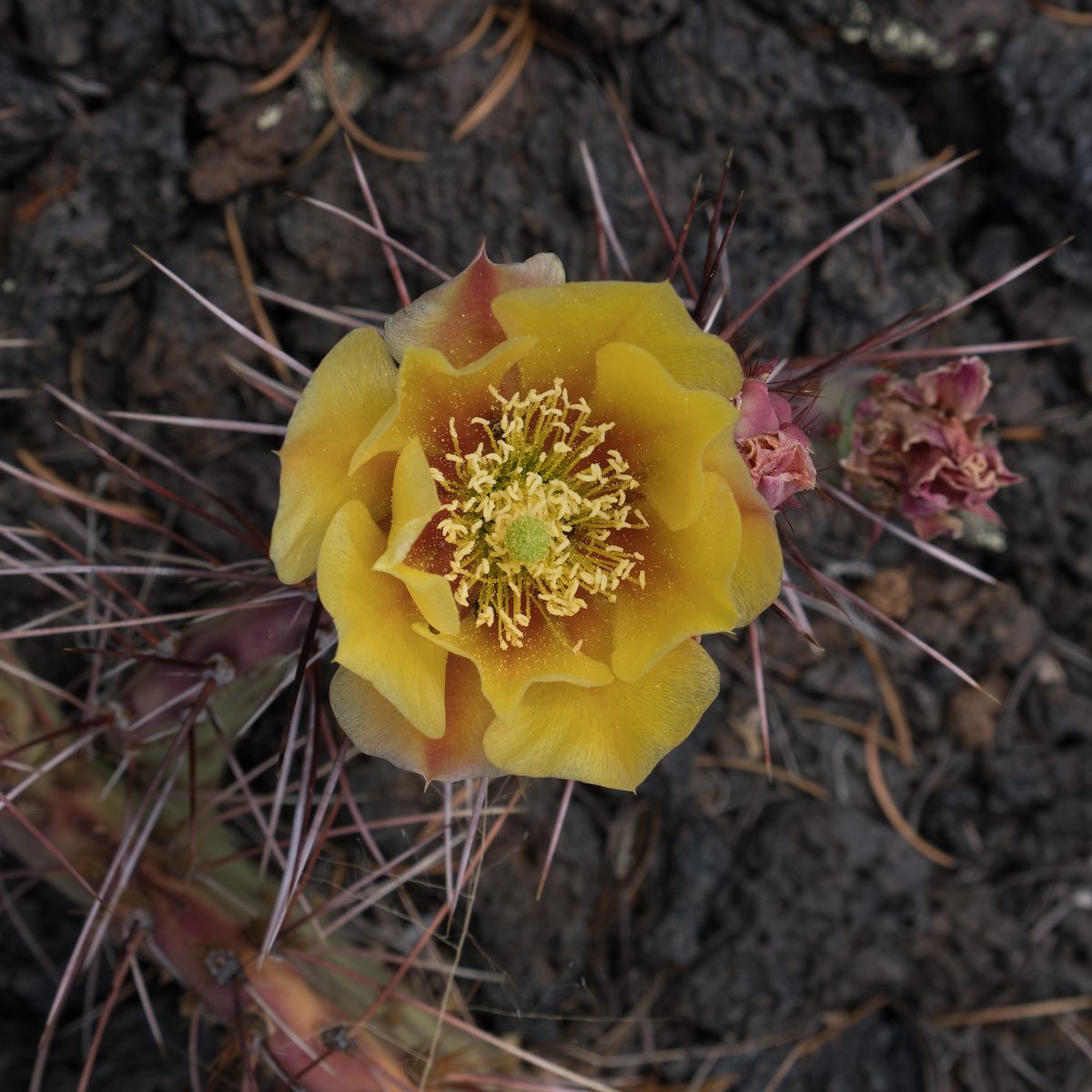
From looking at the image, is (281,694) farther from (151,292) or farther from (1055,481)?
(1055,481)

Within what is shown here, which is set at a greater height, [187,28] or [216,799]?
[187,28]

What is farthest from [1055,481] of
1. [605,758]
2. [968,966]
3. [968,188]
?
[605,758]

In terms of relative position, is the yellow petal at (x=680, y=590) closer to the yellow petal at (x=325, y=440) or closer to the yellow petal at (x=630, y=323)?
the yellow petal at (x=630, y=323)

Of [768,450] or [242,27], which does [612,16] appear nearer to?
[242,27]

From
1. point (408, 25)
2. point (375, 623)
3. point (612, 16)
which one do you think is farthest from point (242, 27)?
point (375, 623)

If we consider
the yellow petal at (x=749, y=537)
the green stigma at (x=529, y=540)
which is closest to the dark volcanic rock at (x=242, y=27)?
the green stigma at (x=529, y=540)

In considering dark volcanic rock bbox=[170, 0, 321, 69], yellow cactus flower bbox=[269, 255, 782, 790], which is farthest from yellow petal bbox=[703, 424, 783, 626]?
dark volcanic rock bbox=[170, 0, 321, 69]

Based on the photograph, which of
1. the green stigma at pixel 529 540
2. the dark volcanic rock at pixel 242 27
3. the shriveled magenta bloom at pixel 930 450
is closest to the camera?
the green stigma at pixel 529 540
